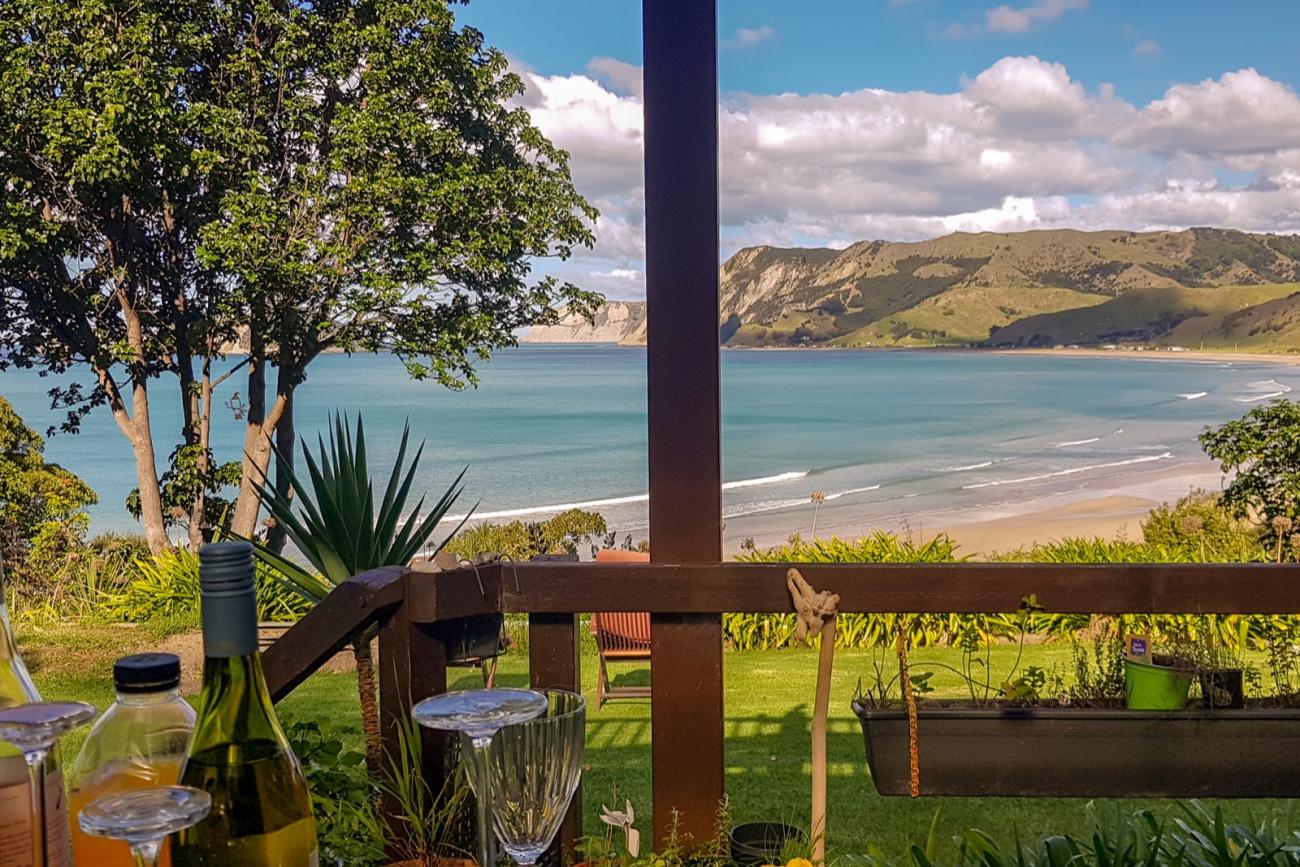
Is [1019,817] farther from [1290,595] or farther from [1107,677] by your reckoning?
[1290,595]

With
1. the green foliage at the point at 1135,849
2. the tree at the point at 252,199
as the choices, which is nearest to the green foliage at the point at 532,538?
the tree at the point at 252,199

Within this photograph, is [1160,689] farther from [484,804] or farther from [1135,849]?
[484,804]

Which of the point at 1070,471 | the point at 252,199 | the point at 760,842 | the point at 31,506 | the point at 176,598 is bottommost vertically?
the point at 1070,471

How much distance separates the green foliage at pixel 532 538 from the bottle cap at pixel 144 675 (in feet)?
21.9

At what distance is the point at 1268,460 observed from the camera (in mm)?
5953

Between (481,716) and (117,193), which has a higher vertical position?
(117,193)

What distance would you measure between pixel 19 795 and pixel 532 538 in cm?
981

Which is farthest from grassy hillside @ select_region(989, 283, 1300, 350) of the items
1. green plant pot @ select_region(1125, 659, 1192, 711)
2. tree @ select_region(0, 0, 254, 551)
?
green plant pot @ select_region(1125, 659, 1192, 711)

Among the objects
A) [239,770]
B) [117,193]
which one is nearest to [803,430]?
[117,193]

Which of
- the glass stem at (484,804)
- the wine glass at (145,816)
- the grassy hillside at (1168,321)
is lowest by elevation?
the glass stem at (484,804)

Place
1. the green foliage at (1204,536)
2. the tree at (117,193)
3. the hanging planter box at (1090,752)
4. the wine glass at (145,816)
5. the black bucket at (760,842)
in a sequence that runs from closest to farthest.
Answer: the wine glass at (145,816)
the black bucket at (760,842)
the hanging planter box at (1090,752)
the green foliage at (1204,536)
the tree at (117,193)

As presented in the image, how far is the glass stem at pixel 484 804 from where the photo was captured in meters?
0.73

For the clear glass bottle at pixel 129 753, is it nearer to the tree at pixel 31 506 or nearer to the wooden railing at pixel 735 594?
the wooden railing at pixel 735 594

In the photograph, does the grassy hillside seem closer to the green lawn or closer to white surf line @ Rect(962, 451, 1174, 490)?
white surf line @ Rect(962, 451, 1174, 490)
